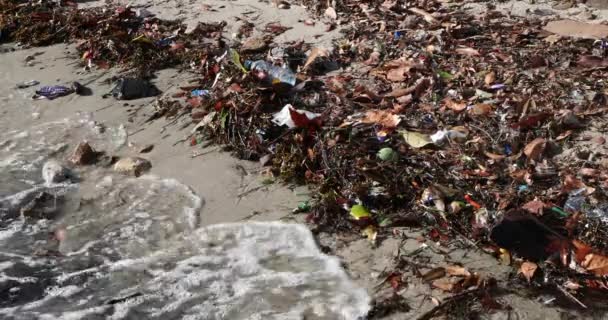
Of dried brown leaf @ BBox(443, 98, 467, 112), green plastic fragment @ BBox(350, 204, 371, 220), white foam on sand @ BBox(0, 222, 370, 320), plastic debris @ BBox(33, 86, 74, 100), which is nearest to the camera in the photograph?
white foam on sand @ BBox(0, 222, 370, 320)

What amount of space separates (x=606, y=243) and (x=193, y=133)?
8.91 ft

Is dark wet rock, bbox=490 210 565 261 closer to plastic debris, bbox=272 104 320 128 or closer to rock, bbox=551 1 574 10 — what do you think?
plastic debris, bbox=272 104 320 128

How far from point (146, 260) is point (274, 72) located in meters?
1.85

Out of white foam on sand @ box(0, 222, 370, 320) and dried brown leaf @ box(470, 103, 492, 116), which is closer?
white foam on sand @ box(0, 222, 370, 320)

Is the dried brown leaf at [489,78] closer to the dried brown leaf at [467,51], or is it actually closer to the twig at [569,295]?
the dried brown leaf at [467,51]

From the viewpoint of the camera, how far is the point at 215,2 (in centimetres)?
589

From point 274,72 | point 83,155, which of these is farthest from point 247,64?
point 83,155

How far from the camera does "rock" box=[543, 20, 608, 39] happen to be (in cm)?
436

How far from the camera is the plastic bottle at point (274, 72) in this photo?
13.6ft

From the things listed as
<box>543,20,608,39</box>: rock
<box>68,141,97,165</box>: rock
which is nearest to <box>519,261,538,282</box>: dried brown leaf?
<box>543,20,608,39</box>: rock

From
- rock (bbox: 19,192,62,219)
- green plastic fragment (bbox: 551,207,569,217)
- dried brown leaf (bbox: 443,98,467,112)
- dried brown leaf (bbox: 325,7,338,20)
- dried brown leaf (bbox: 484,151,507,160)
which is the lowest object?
rock (bbox: 19,192,62,219)

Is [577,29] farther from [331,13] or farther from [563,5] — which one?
[331,13]

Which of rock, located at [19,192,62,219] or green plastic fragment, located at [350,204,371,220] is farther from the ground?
green plastic fragment, located at [350,204,371,220]

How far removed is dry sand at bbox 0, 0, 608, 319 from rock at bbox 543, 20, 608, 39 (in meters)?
0.76
